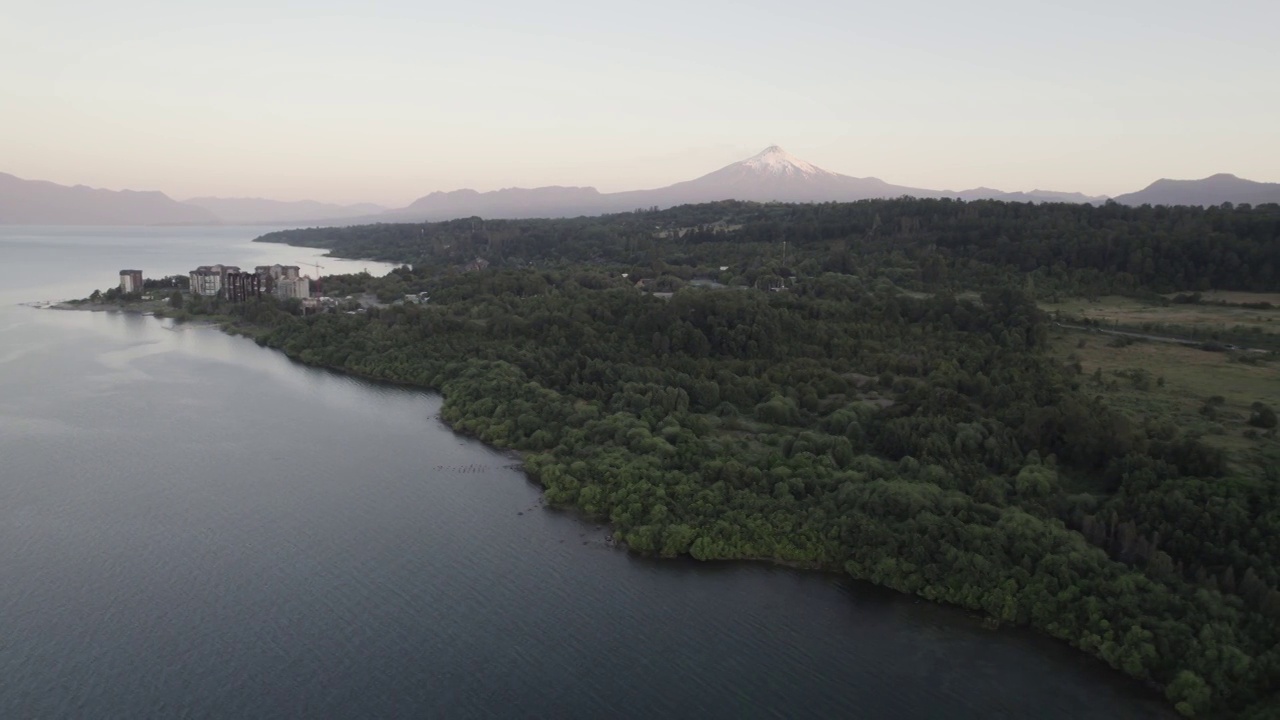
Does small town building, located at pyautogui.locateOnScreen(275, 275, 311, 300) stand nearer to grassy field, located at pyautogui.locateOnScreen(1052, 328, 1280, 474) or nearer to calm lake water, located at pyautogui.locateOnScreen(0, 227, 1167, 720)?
calm lake water, located at pyautogui.locateOnScreen(0, 227, 1167, 720)

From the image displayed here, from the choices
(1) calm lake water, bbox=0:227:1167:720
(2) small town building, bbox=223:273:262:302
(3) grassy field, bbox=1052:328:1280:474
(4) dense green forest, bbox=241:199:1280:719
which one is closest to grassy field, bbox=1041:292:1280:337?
(4) dense green forest, bbox=241:199:1280:719

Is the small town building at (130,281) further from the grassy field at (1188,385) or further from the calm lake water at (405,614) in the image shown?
the grassy field at (1188,385)

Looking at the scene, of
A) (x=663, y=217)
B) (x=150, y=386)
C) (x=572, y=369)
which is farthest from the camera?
(x=663, y=217)

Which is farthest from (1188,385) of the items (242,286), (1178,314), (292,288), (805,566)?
(242,286)

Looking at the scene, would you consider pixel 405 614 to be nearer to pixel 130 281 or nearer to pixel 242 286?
pixel 242 286

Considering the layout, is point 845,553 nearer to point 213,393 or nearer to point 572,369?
point 572,369

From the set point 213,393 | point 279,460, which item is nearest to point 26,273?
point 213,393
